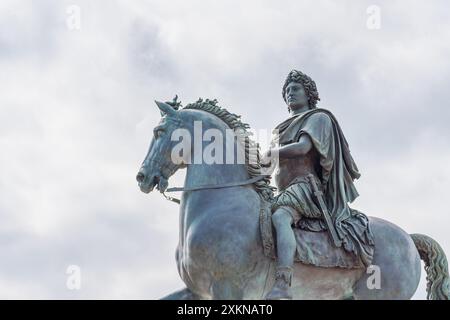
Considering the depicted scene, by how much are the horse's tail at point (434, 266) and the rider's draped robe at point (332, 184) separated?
113cm

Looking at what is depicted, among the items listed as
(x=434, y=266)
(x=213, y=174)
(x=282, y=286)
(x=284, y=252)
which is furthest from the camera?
(x=434, y=266)

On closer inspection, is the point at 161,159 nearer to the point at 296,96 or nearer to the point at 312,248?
the point at 312,248

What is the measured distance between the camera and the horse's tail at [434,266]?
1553cm

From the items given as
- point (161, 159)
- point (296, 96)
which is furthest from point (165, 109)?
point (296, 96)

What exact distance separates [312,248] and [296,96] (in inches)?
105

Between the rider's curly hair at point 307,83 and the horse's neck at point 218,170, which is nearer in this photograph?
the horse's neck at point 218,170

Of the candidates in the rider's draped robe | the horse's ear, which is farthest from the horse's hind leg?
the horse's ear

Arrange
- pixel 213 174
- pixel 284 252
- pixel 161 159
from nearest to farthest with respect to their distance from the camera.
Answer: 1. pixel 284 252
2. pixel 213 174
3. pixel 161 159

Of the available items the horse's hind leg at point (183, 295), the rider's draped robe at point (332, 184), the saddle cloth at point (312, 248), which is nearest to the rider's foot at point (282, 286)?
the saddle cloth at point (312, 248)

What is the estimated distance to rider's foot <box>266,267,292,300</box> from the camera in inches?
551

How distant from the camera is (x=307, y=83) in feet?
53.8

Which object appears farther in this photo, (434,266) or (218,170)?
(434,266)

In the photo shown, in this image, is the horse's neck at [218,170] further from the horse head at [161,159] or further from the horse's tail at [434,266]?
the horse's tail at [434,266]
